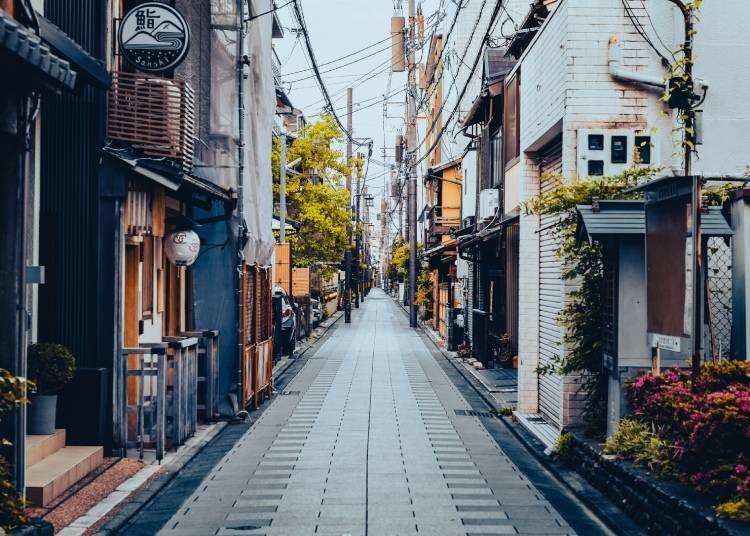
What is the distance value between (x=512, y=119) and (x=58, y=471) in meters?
14.5

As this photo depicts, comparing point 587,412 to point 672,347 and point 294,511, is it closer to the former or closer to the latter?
point 672,347

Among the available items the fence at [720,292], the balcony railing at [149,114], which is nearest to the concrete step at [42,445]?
the balcony railing at [149,114]

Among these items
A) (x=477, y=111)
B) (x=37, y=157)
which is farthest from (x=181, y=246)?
(x=477, y=111)

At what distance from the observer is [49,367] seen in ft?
35.9

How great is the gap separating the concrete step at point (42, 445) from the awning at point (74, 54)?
4.38 m

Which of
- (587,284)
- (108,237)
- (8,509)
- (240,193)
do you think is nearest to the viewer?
(8,509)

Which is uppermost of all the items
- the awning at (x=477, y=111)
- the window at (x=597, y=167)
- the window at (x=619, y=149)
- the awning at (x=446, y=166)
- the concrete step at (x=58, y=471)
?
the awning at (x=446, y=166)

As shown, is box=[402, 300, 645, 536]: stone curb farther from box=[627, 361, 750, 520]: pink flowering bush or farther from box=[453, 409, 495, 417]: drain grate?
box=[627, 361, 750, 520]: pink flowering bush

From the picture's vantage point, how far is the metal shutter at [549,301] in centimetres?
1487

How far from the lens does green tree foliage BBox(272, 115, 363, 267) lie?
43344 mm

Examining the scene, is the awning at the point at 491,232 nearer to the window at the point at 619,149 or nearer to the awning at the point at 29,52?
the window at the point at 619,149

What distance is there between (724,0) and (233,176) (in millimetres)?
9079

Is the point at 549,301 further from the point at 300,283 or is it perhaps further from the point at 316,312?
the point at 316,312

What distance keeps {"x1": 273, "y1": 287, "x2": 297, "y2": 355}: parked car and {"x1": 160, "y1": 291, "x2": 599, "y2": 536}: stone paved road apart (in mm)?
9414
